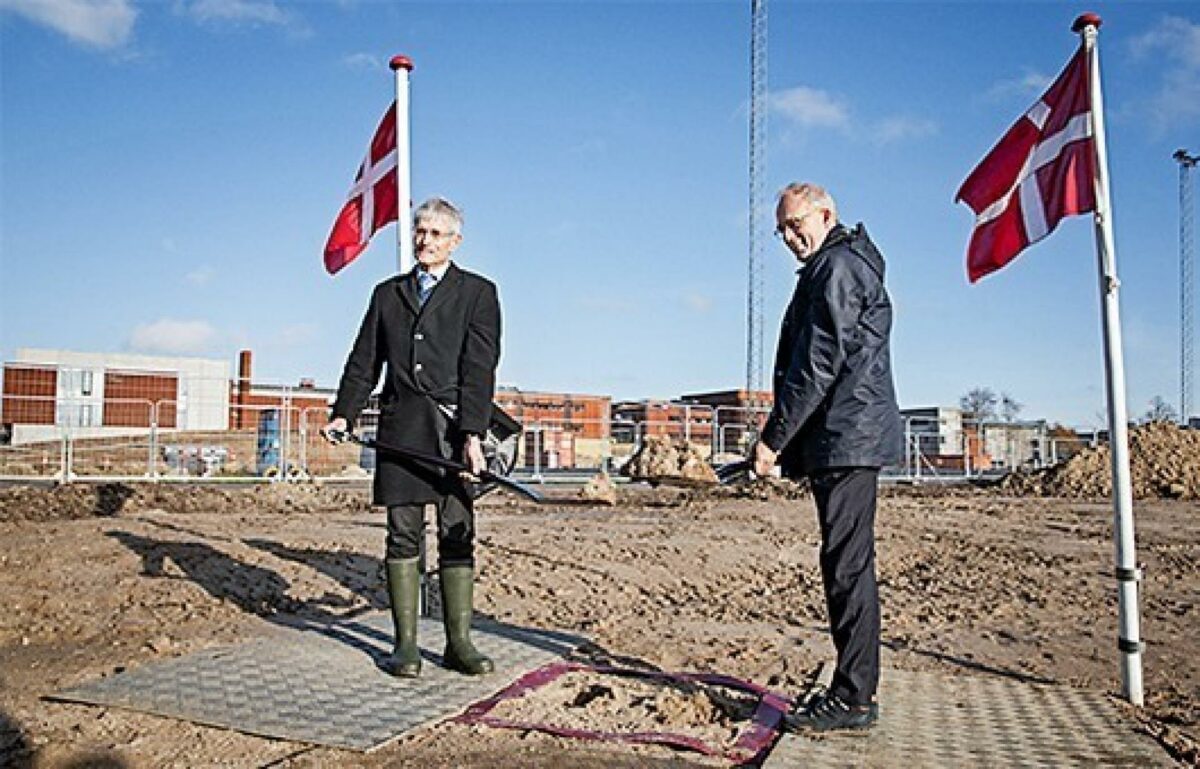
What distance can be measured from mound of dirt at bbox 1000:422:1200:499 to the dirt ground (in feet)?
23.5

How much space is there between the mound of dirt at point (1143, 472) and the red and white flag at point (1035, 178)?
14.2 meters

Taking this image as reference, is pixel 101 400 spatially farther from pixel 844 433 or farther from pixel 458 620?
pixel 844 433

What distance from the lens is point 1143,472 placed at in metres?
17.8

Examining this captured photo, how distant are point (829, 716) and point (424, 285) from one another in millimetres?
Result: 2484

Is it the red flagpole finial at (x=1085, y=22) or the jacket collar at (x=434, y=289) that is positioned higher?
the red flagpole finial at (x=1085, y=22)

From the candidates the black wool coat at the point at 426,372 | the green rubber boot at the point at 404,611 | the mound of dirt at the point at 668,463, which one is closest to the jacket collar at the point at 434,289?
the black wool coat at the point at 426,372

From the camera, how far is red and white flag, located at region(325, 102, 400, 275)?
6172 mm

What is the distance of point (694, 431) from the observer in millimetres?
23703

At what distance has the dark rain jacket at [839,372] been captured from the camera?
3615mm

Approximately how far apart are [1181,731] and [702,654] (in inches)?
79.9

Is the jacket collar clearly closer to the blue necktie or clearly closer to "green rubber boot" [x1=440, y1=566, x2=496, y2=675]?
the blue necktie

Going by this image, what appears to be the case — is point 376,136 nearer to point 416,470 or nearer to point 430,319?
point 430,319

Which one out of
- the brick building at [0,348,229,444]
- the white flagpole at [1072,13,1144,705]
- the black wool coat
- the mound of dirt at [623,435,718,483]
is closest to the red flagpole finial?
the white flagpole at [1072,13,1144,705]

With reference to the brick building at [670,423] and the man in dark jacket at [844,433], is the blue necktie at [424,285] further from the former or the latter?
the brick building at [670,423]
